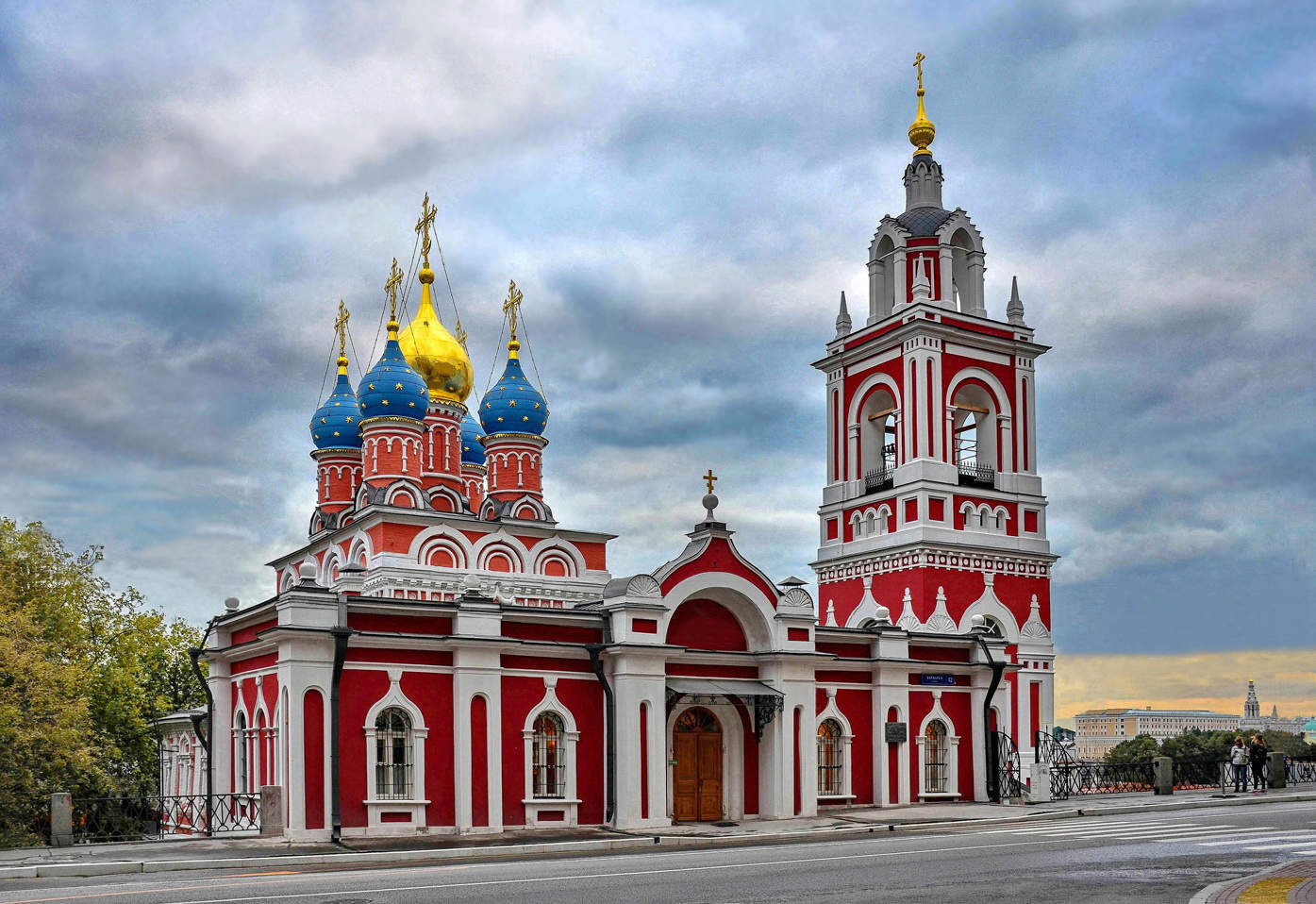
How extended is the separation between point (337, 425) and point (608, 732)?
18.6m

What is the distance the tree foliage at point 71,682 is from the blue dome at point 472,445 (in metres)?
11.4

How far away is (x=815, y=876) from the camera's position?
15.3m

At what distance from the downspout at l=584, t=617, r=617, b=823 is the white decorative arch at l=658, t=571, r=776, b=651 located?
5.80 feet

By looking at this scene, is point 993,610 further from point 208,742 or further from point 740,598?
point 208,742

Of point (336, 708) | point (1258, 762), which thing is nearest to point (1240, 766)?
point (1258, 762)

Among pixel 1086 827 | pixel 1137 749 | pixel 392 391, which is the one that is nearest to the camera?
pixel 1086 827

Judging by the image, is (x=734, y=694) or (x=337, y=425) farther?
(x=337, y=425)

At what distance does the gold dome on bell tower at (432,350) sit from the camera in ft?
135

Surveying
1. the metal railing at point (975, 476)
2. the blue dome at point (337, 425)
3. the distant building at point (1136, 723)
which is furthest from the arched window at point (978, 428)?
the distant building at point (1136, 723)

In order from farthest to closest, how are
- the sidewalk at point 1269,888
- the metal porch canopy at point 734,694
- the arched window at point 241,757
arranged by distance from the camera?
1. the metal porch canopy at point 734,694
2. the arched window at point 241,757
3. the sidewalk at point 1269,888

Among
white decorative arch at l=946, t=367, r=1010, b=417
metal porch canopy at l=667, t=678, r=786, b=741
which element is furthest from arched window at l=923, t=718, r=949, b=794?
white decorative arch at l=946, t=367, r=1010, b=417

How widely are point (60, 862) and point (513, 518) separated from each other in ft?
74.8

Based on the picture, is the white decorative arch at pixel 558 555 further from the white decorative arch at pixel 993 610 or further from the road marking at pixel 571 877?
the road marking at pixel 571 877

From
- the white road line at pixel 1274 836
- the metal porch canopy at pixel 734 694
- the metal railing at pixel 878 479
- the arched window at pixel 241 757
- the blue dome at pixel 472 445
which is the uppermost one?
the blue dome at pixel 472 445
